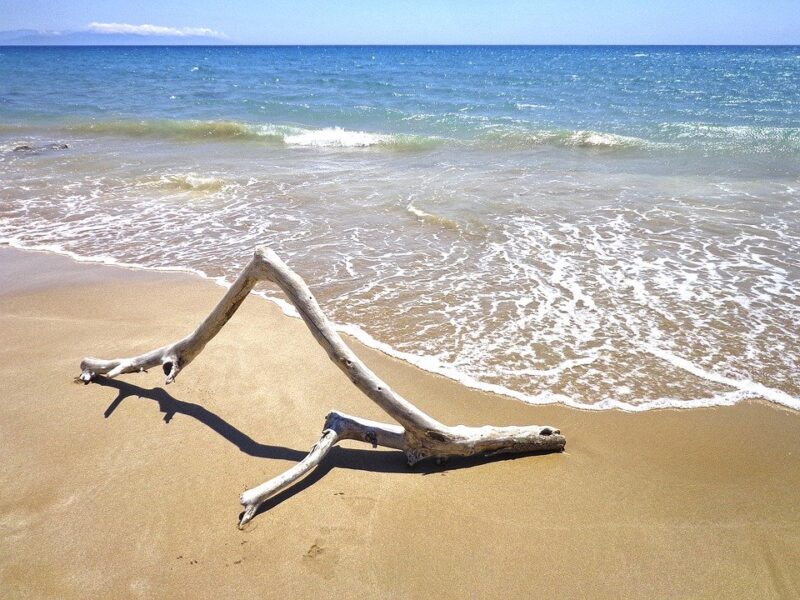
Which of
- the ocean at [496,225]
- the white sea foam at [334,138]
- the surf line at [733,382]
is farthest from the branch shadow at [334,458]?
the white sea foam at [334,138]

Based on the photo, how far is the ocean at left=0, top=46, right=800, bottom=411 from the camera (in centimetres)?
545

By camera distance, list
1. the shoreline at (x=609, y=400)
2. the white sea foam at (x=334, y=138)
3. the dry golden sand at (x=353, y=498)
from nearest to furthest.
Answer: the dry golden sand at (x=353, y=498) → the shoreline at (x=609, y=400) → the white sea foam at (x=334, y=138)

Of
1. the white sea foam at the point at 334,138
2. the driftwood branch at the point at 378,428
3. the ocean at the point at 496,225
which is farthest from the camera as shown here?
the white sea foam at the point at 334,138

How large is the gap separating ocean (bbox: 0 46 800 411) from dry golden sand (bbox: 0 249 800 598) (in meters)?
0.62

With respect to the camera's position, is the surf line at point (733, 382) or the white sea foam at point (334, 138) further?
the white sea foam at point (334, 138)

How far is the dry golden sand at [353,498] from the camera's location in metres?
2.98

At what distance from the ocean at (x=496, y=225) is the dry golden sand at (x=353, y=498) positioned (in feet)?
2.04

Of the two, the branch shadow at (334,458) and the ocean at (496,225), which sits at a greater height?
the branch shadow at (334,458)

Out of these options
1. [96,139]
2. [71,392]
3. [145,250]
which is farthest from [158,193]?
[96,139]

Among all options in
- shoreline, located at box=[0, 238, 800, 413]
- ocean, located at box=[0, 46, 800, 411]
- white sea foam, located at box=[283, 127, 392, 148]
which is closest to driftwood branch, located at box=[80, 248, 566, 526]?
shoreline, located at box=[0, 238, 800, 413]

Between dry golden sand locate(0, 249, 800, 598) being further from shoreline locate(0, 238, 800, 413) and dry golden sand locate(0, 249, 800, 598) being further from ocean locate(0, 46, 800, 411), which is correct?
ocean locate(0, 46, 800, 411)

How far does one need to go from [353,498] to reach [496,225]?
22.3 ft

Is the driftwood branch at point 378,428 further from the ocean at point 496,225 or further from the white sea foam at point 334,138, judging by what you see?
the white sea foam at point 334,138

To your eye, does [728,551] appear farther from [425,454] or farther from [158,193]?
[158,193]
